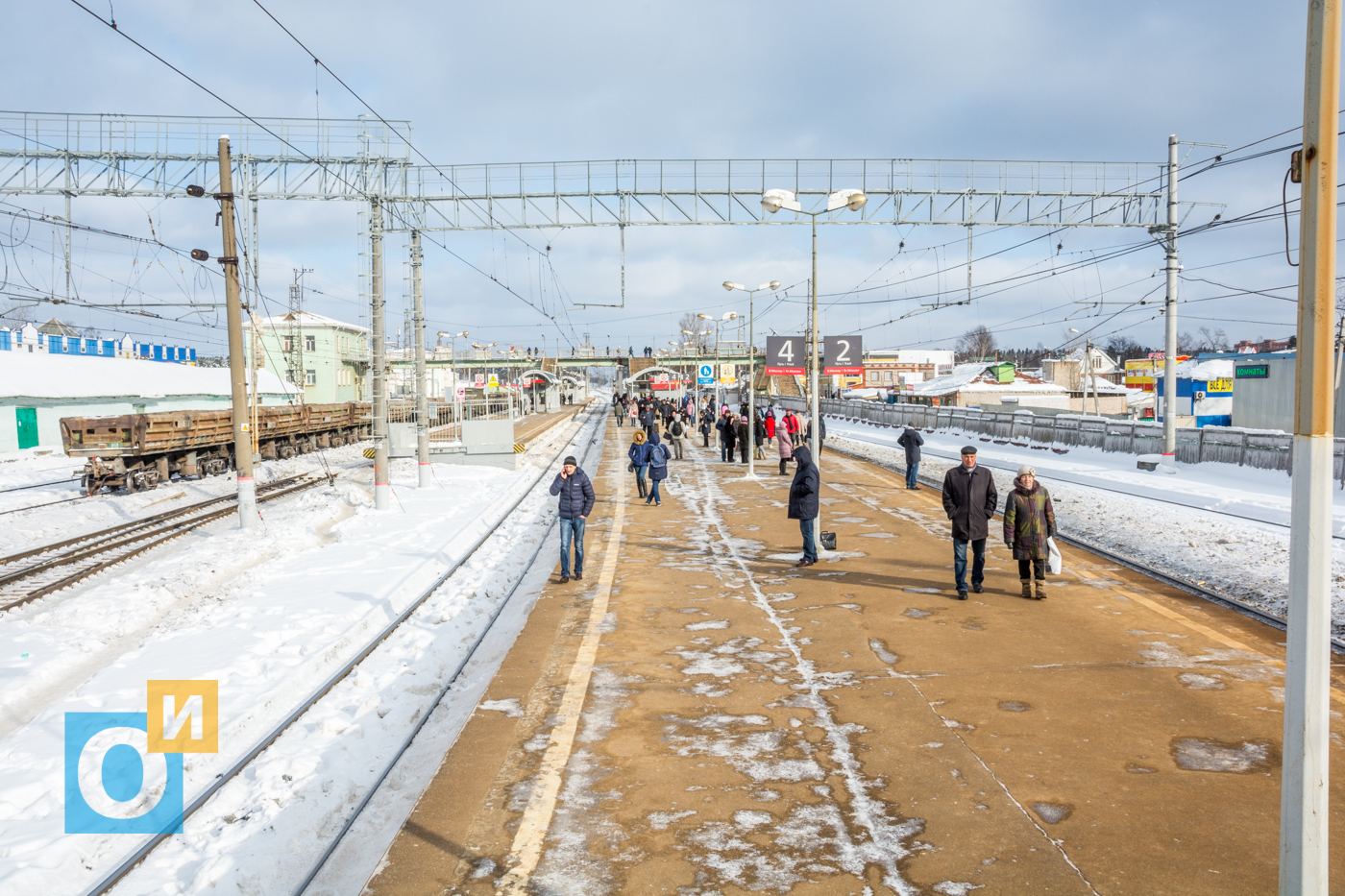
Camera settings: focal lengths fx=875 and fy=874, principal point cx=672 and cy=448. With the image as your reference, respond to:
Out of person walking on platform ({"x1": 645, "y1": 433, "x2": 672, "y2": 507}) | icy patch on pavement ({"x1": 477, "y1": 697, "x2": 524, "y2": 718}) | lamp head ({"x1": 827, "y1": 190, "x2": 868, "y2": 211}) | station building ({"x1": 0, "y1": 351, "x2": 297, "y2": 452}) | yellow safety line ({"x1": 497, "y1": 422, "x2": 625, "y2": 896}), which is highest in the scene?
lamp head ({"x1": 827, "y1": 190, "x2": 868, "y2": 211})

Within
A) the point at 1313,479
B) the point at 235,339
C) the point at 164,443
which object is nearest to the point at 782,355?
the point at 235,339

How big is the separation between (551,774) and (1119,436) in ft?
87.8

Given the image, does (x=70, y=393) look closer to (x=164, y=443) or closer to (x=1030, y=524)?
(x=164, y=443)

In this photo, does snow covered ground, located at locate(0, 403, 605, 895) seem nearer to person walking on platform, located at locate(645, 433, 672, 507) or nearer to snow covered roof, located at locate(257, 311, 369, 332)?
person walking on platform, located at locate(645, 433, 672, 507)

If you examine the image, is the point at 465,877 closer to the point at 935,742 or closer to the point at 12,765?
the point at 935,742

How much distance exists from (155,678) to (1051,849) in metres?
7.33

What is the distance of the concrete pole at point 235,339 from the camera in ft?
53.6

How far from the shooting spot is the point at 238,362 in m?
16.4

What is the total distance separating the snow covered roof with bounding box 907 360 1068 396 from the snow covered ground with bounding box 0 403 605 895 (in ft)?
193

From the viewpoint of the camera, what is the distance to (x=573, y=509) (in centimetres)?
1123

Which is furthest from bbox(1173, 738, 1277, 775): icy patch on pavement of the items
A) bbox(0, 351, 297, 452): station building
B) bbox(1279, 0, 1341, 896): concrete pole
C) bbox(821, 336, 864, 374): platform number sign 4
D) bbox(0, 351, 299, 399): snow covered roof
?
bbox(0, 351, 297, 452): station building

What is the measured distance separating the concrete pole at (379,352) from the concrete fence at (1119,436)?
19357 mm

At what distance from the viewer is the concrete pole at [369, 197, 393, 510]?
1850 cm

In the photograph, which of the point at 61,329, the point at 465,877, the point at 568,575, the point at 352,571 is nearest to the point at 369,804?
the point at 465,877
